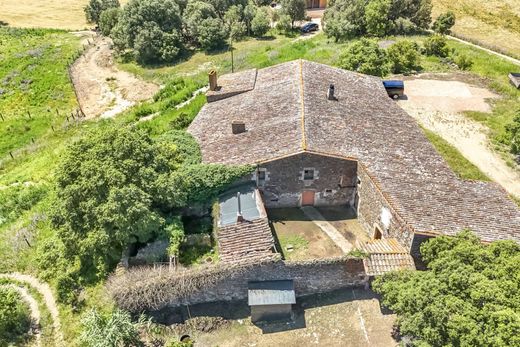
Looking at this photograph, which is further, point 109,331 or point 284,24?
point 284,24

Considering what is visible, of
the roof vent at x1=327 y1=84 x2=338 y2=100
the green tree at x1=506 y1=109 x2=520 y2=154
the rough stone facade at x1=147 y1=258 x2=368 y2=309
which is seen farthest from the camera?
the green tree at x1=506 y1=109 x2=520 y2=154

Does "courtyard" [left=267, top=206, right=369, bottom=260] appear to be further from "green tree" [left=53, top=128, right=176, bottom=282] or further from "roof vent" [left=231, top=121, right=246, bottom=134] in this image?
"green tree" [left=53, top=128, right=176, bottom=282]

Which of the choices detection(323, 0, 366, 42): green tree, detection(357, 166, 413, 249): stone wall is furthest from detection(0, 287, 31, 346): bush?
detection(323, 0, 366, 42): green tree

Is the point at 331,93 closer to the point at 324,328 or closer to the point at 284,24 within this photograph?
the point at 324,328

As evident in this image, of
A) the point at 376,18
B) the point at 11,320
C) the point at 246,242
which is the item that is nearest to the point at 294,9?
the point at 376,18

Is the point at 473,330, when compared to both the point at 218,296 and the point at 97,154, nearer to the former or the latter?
the point at 218,296
